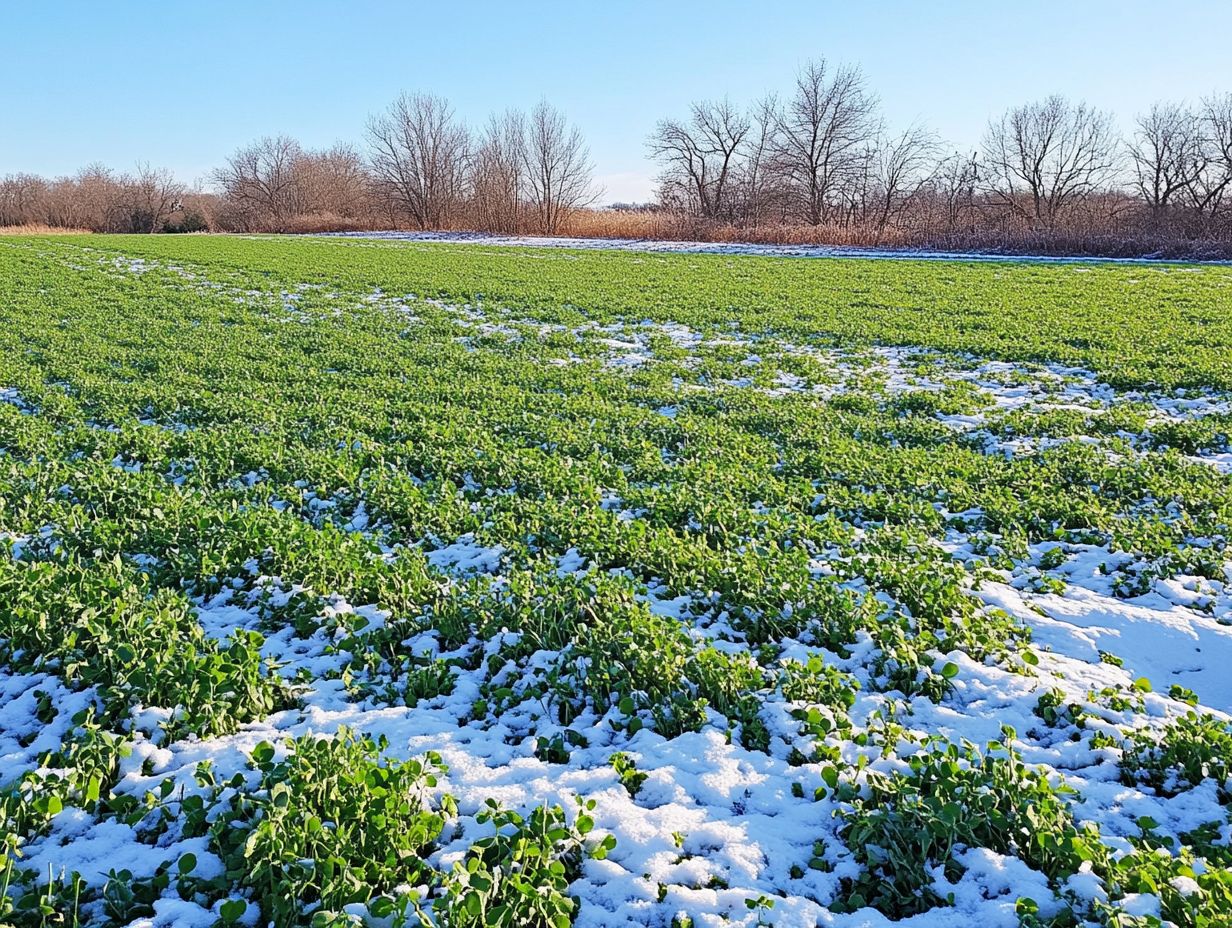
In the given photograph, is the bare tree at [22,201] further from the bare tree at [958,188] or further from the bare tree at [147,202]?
the bare tree at [958,188]

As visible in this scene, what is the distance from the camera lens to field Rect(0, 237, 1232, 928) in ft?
10.5

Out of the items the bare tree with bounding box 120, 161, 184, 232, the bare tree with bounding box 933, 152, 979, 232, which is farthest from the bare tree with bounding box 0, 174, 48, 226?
the bare tree with bounding box 933, 152, 979, 232

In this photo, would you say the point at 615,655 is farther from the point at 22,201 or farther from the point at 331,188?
the point at 22,201

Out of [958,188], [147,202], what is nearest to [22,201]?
[147,202]

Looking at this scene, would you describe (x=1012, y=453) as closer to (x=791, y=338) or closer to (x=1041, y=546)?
(x=1041, y=546)

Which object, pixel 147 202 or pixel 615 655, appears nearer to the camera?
pixel 615 655

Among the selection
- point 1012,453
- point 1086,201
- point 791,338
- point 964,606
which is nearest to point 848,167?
point 1086,201

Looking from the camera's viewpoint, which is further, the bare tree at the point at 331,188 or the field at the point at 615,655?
the bare tree at the point at 331,188

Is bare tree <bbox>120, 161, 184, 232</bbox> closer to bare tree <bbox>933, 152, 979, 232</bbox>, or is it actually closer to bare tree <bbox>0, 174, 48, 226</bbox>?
bare tree <bbox>0, 174, 48, 226</bbox>

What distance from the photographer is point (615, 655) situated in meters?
4.85

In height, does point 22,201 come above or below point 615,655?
above

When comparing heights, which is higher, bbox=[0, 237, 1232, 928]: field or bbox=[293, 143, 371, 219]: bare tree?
bbox=[293, 143, 371, 219]: bare tree

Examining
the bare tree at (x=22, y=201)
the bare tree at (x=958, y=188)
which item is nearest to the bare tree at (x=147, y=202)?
the bare tree at (x=22, y=201)

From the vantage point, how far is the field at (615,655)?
321 centimetres
